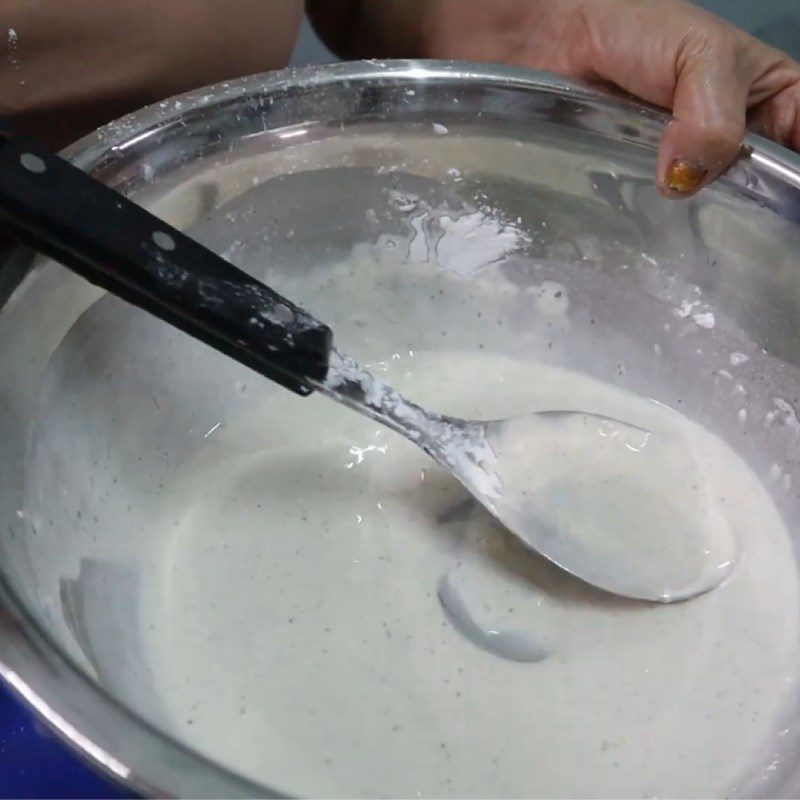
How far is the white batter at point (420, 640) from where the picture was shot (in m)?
0.49

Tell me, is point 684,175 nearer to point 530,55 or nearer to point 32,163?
point 530,55

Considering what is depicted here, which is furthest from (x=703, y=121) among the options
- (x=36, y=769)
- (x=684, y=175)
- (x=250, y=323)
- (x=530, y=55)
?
(x=36, y=769)

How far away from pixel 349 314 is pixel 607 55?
265 mm

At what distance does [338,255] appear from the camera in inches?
26.3

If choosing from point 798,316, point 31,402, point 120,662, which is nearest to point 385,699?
point 120,662

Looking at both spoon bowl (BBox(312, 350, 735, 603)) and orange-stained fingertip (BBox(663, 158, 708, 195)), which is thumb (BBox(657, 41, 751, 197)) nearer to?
orange-stained fingertip (BBox(663, 158, 708, 195))

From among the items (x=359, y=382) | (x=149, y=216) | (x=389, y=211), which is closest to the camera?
(x=149, y=216)

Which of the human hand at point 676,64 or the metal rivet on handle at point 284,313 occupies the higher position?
the human hand at point 676,64

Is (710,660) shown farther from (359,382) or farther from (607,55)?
(607,55)

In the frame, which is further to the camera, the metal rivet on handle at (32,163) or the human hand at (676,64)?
the human hand at (676,64)

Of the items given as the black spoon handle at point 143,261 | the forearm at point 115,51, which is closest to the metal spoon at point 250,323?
the black spoon handle at point 143,261

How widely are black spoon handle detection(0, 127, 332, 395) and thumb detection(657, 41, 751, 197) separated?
252 millimetres

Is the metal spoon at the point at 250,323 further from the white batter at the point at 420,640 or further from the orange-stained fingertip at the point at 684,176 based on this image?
the orange-stained fingertip at the point at 684,176

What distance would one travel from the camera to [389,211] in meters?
0.66
